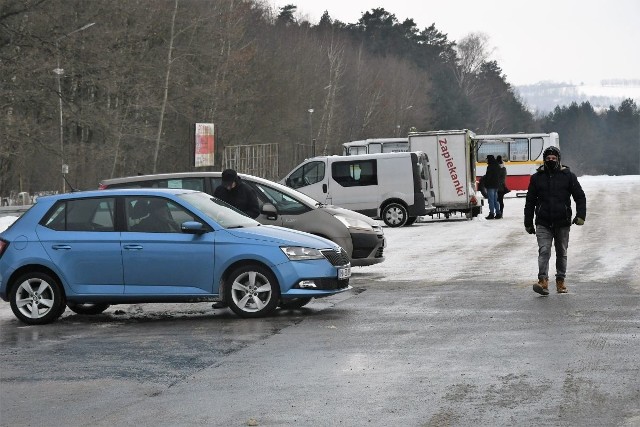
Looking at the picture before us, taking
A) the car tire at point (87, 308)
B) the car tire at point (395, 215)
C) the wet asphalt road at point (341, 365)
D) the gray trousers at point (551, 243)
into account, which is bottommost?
the car tire at point (87, 308)

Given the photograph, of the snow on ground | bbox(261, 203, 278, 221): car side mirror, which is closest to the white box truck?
the snow on ground

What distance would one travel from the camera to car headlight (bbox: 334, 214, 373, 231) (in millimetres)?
20109

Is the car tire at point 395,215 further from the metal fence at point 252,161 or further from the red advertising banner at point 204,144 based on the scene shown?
the metal fence at point 252,161

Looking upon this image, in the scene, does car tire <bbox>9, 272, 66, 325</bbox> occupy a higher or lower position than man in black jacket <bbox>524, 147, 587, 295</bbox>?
lower

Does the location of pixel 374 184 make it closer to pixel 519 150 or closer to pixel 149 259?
pixel 149 259

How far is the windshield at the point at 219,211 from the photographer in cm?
1497

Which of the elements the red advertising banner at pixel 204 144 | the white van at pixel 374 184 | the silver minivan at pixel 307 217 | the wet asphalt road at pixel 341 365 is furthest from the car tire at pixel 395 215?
the red advertising banner at pixel 204 144

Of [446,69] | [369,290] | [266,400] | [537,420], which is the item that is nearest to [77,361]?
[266,400]

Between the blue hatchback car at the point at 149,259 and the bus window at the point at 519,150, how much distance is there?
56.1 m

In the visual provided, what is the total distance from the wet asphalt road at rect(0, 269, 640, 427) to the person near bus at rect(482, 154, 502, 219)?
2288cm

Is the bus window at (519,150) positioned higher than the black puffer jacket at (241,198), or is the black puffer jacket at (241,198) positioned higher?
the bus window at (519,150)

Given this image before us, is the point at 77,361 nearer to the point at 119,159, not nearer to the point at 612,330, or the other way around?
Answer: the point at 612,330

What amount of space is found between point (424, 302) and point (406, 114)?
131m

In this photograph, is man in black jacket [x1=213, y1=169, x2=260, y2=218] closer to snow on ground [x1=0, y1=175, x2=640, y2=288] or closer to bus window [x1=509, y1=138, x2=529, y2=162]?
snow on ground [x1=0, y1=175, x2=640, y2=288]
